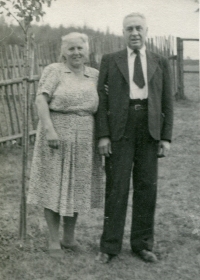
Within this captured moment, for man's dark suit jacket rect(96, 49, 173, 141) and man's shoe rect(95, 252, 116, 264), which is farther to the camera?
man's shoe rect(95, 252, 116, 264)

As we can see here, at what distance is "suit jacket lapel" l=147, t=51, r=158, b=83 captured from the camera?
3.41m

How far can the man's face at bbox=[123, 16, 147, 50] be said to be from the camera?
334 centimetres

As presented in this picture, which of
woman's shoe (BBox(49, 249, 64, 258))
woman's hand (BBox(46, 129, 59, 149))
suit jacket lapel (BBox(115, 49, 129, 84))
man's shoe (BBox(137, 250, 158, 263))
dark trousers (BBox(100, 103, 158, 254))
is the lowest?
man's shoe (BBox(137, 250, 158, 263))

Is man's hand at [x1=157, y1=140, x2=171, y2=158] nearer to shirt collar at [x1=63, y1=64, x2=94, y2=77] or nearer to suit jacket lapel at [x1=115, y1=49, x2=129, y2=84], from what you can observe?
suit jacket lapel at [x1=115, y1=49, x2=129, y2=84]

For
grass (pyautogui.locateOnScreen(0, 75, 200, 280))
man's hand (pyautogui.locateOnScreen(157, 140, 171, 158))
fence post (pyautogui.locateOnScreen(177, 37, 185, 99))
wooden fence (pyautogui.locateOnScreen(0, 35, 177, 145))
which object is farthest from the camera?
fence post (pyautogui.locateOnScreen(177, 37, 185, 99))

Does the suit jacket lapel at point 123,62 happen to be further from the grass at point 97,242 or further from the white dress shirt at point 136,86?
the grass at point 97,242

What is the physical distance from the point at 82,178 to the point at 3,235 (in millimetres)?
1030

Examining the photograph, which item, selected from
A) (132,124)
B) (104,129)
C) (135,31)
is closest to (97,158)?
(104,129)

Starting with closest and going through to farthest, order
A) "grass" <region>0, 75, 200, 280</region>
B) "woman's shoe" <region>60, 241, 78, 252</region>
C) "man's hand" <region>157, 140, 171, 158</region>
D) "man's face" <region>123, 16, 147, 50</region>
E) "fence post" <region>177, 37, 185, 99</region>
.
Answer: "man's face" <region>123, 16, 147, 50</region> < "grass" <region>0, 75, 200, 280</region> < "man's hand" <region>157, 140, 171, 158</region> < "woman's shoe" <region>60, 241, 78, 252</region> < "fence post" <region>177, 37, 185, 99</region>

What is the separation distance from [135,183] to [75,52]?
3.75 feet

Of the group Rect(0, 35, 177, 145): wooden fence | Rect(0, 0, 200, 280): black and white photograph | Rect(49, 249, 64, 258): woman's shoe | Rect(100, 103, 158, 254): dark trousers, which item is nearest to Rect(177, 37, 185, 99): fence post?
Rect(0, 35, 177, 145): wooden fence

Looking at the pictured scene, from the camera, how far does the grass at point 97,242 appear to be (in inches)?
136

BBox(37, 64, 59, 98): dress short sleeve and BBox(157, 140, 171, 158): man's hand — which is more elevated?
BBox(37, 64, 59, 98): dress short sleeve

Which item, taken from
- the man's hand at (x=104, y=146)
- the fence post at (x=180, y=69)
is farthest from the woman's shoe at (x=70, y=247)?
the fence post at (x=180, y=69)
